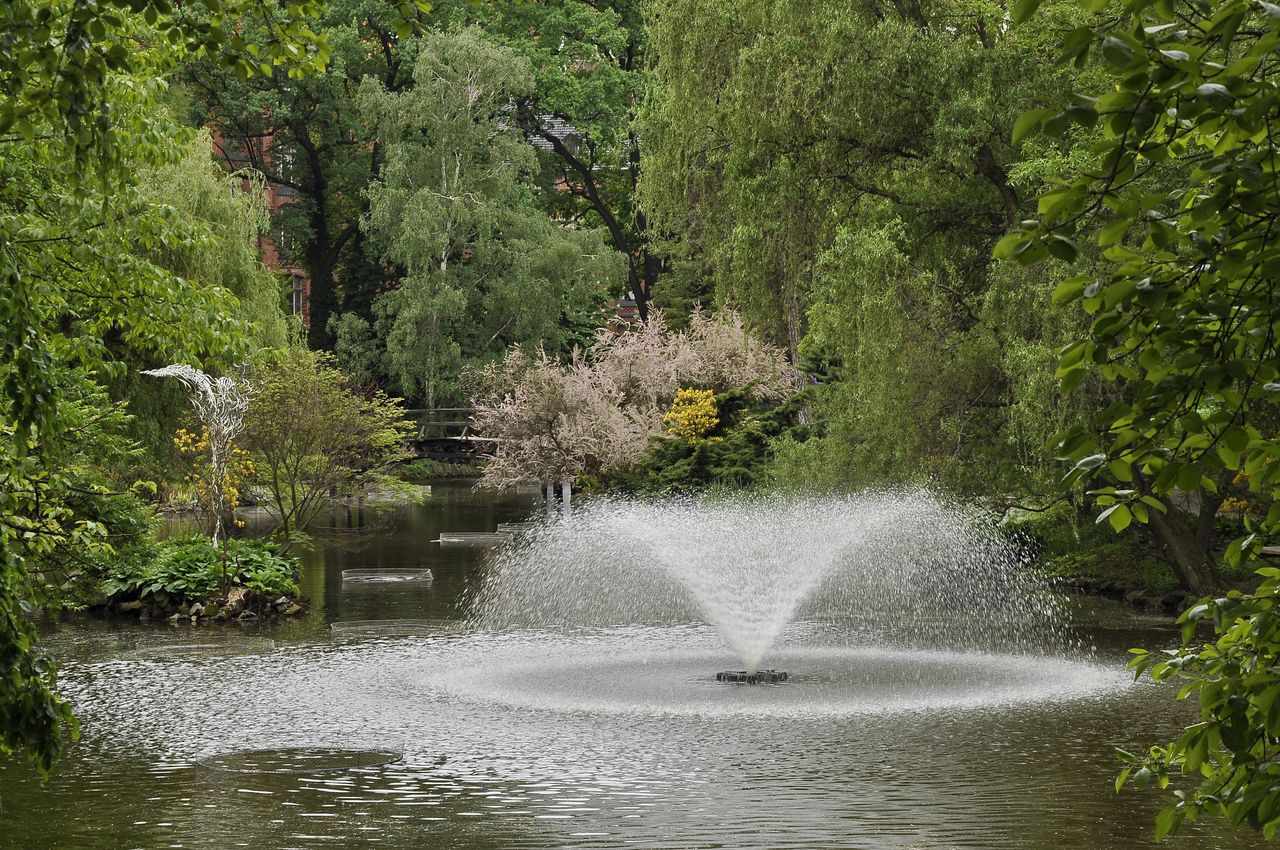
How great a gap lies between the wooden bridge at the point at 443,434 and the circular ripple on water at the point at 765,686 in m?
32.4

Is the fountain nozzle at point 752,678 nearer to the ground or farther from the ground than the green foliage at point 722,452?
nearer to the ground

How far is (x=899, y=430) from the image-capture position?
2062 cm

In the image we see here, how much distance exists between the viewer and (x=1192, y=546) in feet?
67.0

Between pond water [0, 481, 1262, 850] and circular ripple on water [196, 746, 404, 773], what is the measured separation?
90 millimetres

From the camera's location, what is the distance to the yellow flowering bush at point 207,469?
77.3ft

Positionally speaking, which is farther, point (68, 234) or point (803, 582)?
point (803, 582)

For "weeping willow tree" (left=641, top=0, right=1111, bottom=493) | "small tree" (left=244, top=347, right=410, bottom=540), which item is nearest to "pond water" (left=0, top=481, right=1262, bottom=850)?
"weeping willow tree" (left=641, top=0, right=1111, bottom=493)

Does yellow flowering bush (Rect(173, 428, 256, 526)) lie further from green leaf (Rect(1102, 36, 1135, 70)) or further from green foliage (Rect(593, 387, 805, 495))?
green leaf (Rect(1102, 36, 1135, 70))

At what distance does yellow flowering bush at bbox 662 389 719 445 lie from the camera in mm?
32906

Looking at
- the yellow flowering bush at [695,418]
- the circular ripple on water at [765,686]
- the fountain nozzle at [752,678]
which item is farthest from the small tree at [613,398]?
the fountain nozzle at [752,678]

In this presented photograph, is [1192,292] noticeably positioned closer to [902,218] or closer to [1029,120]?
[1029,120]

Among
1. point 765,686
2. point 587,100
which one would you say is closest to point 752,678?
point 765,686

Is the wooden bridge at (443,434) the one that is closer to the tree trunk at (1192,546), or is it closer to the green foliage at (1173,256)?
the tree trunk at (1192,546)

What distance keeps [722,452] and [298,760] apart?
20.2 meters
